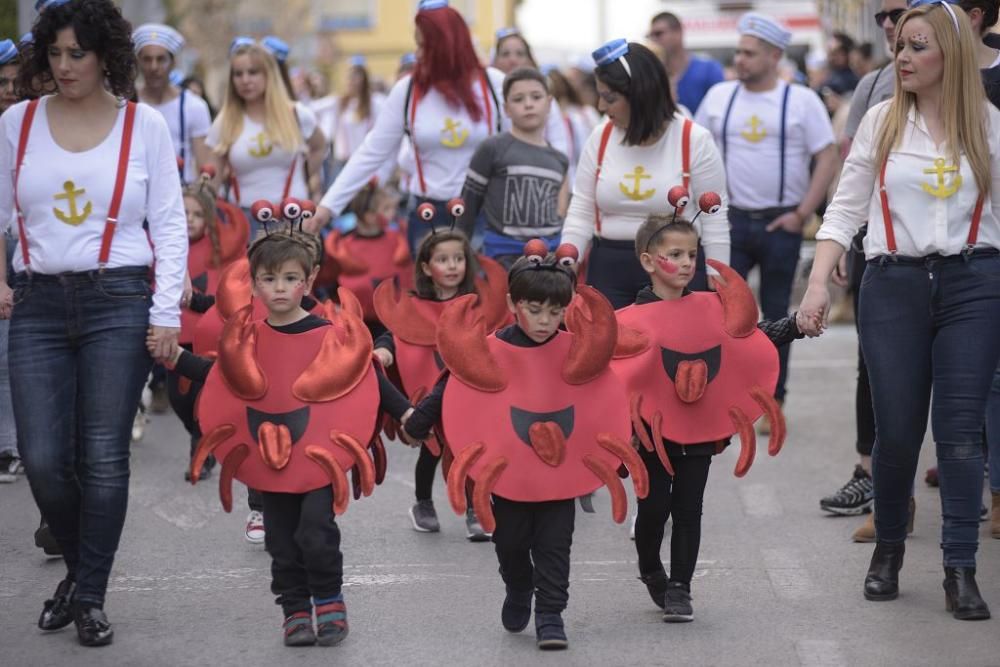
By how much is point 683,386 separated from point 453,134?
3.35 meters

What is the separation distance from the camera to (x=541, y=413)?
5.93 metres

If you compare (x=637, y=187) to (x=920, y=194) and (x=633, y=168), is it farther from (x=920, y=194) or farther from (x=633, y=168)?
(x=920, y=194)

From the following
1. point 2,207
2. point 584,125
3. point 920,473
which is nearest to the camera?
point 2,207

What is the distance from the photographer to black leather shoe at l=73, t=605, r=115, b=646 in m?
5.93

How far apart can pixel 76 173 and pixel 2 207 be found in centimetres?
37

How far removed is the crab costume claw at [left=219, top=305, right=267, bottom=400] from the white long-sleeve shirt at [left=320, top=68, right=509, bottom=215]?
3.15 meters

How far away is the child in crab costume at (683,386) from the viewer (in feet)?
20.5

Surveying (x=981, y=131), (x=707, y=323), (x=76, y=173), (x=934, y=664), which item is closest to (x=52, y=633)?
(x=76, y=173)

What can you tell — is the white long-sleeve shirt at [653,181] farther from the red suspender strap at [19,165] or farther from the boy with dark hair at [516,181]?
the red suspender strap at [19,165]

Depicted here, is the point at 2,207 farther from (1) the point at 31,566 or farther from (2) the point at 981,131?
(2) the point at 981,131

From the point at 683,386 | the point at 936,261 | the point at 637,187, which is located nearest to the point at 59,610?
the point at 683,386

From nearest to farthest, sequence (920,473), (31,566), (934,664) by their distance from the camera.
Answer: (934,664) → (31,566) → (920,473)

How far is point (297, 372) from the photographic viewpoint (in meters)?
6.03

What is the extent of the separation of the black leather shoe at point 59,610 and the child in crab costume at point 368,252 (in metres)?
4.65
